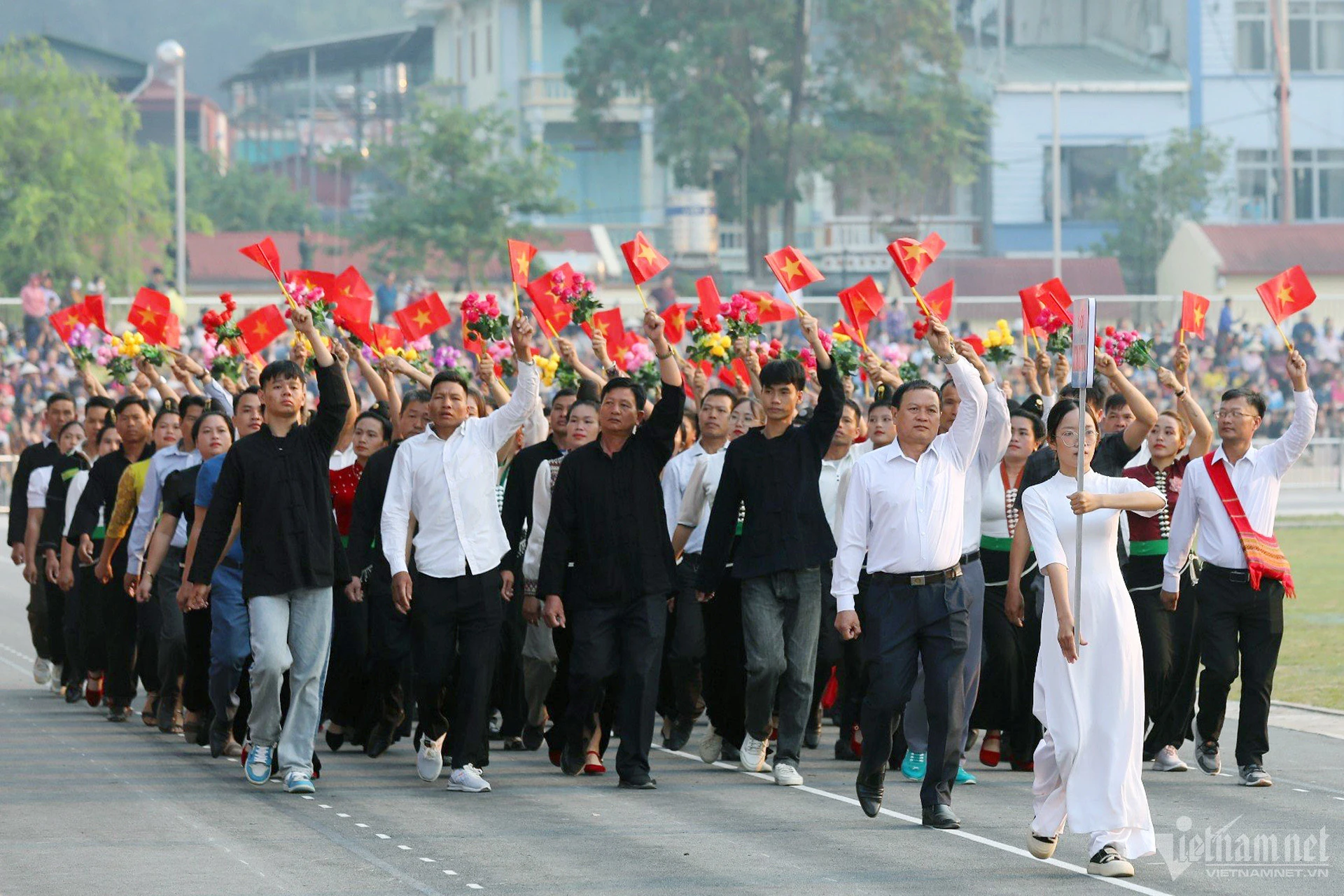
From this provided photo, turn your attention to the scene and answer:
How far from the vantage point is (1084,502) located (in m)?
8.35

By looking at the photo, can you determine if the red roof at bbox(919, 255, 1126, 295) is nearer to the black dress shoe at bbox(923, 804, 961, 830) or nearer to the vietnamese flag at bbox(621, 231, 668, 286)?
the vietnamese flag at bbox(621, 231, 668, 286)

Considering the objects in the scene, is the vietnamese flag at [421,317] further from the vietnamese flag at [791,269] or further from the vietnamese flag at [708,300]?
the vietnamese flag at [791,269]

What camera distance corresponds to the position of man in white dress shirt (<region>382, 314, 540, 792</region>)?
10578mm

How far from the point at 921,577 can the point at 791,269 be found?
11.6 feet

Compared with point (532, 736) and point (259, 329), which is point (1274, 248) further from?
point (532, 736)

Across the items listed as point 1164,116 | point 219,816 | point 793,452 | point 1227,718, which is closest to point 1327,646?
point 1227,718

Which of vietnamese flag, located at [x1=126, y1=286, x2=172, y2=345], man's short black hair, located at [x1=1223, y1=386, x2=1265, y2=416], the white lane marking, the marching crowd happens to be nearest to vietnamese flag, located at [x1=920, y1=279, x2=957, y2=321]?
the marching crowd

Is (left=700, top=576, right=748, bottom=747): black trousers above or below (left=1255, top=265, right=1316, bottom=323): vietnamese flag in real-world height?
below

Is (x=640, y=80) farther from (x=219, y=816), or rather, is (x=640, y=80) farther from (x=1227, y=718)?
(x=219, y=816)

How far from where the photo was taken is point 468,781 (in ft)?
34.4

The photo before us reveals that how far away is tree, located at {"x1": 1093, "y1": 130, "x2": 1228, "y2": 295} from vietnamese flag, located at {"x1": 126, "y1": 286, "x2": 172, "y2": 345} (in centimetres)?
4135

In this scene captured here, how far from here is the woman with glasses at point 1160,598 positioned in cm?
1100

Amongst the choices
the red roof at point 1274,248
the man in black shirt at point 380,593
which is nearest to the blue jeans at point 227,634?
the man in black shirt at point 380,593

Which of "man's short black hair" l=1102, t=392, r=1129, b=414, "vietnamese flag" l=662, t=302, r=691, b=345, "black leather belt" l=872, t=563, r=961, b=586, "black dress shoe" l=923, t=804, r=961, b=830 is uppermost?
"vietnamese flag" l=662, t=302, r=691, b=345
